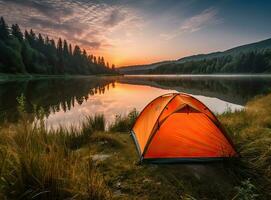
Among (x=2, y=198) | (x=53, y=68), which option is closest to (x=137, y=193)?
(x=2, y=198)

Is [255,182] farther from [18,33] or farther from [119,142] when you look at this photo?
[18,33]

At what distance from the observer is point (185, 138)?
5.82m

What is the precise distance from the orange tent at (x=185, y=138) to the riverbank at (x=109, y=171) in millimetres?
270

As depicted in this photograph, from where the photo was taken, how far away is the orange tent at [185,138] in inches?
222

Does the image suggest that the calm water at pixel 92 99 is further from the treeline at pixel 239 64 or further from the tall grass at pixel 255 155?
the treeline at pixel 239 64

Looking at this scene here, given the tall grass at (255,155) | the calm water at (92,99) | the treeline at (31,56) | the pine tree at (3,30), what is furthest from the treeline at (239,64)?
the tall grass at (255,155)

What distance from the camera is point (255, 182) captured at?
4719 mm

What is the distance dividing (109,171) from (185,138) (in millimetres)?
2140

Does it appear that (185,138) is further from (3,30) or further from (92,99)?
(3,30)

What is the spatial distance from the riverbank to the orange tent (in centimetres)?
27

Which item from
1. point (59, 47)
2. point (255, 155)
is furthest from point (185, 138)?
point (59, 47)

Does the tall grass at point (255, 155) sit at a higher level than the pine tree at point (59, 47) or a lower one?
lower

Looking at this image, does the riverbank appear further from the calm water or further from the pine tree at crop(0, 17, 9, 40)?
the pine tree at crop(0, 17, 9, 40)

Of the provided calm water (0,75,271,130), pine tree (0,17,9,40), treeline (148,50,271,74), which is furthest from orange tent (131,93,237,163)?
treeline (148,50,271,74)
